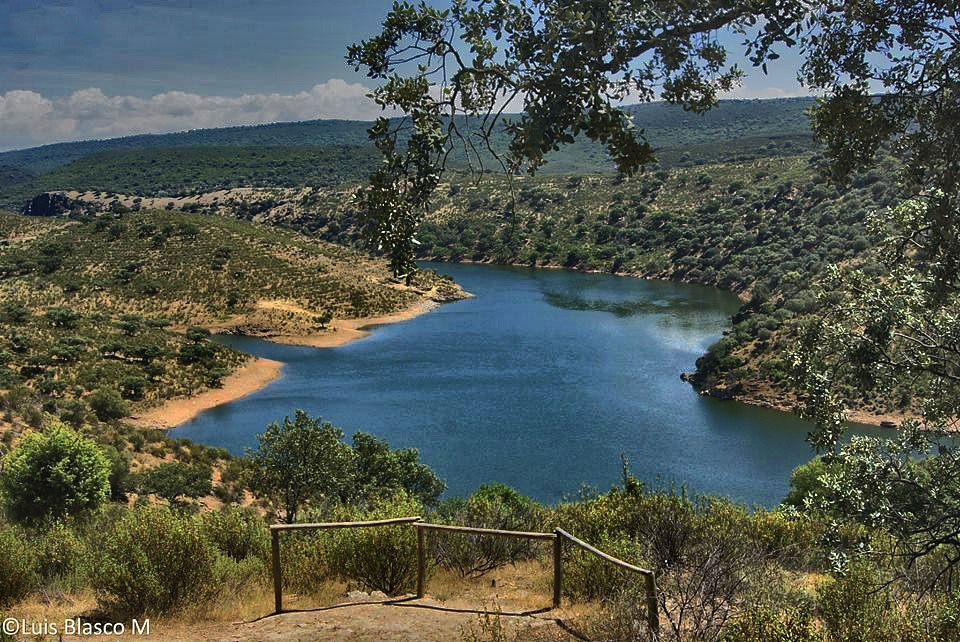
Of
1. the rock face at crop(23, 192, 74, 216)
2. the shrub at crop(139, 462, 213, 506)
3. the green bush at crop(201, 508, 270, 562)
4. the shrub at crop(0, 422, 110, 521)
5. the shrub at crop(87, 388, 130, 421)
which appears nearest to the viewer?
the green bush at crop(201, 508, 270, 562)

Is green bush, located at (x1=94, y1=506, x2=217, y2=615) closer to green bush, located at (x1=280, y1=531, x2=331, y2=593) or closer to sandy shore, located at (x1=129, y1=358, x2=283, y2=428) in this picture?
green bush, located at (x1=280, y1=531, x2=331, y2=593)

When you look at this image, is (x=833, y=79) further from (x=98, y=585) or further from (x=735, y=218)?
(x=735, y=218)

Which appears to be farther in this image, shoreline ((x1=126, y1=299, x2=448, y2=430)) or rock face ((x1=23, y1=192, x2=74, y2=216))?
rock face ((x1=23, y1=192, x2=74, y2=216))

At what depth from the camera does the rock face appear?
174750 millimetres

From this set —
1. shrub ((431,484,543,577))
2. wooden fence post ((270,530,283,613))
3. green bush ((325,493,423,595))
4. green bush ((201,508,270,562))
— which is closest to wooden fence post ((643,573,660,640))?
green bush ((325,493,423,595))

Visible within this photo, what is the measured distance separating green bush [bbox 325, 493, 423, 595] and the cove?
51.7 feet

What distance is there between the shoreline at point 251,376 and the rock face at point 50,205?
422 feet

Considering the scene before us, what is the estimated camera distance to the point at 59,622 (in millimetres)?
8141

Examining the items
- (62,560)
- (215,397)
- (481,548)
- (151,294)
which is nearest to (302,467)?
(62,560)

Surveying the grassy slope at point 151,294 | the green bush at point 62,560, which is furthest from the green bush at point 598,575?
the grassy slope at point 151,294

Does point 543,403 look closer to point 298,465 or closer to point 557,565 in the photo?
point 298,465

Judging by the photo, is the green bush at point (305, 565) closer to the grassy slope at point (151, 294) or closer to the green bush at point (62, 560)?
the green bush at point (62, 560)

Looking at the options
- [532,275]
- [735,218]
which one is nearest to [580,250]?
[532,275]

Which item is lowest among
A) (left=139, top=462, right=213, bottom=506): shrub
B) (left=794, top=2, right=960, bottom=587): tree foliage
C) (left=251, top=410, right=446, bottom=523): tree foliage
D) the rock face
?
(left=139, top=462, right=213, bottom=506): shrub
